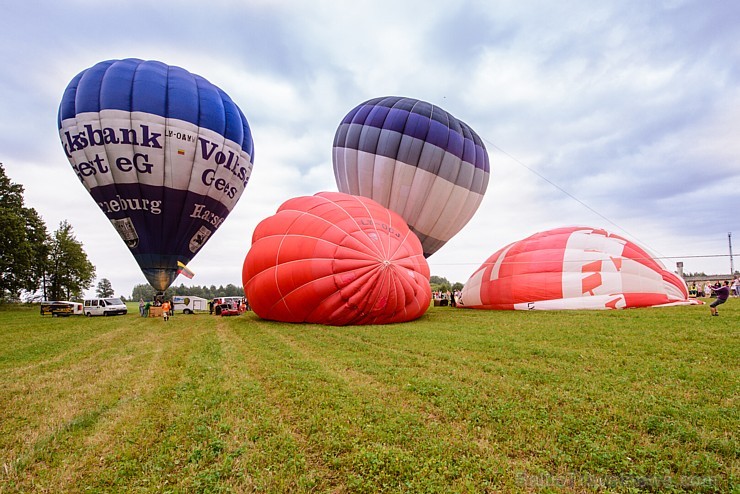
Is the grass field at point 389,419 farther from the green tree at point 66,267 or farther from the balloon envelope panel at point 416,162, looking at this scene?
the green tree at point 66,267

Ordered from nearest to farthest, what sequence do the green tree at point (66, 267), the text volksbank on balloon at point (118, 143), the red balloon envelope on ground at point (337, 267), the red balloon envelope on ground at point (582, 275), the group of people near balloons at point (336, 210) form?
the red balloon envelope on ground at point (337, 267)
the group of people near balloons at point (336, 210)
the red balloon envelope on ground at point (582, 275)
the text volksbank on balloon at point (118, 143)
the green tree at point (66, 267)

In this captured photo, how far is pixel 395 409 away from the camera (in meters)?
3.74

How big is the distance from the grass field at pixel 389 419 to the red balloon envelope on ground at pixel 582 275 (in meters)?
5.07

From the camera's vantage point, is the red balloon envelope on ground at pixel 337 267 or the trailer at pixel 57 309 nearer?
the red balloon envelope on ground at pixel 337 267

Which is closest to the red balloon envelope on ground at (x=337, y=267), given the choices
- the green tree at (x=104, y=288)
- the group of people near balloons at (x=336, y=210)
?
the group of people near balloons at (x=336, y=210)

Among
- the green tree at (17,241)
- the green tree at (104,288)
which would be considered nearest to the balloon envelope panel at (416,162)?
the green tree at (17,241)

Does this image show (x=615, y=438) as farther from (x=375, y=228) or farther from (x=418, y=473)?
(x=375, y=228)

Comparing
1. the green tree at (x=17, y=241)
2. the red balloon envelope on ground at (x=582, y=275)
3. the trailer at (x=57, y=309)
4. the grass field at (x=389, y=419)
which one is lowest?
the grass field at (x=389, y=419)

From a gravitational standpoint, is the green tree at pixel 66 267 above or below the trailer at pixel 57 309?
above

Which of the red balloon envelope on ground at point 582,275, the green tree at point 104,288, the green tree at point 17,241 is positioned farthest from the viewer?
the green tree at point 104,288

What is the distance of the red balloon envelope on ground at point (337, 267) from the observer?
1043 centimetres

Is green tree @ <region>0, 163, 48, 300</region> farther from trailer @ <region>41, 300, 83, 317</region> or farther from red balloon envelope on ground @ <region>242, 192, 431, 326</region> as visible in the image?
red balloon envelope on ground @ <region>242, 192, 431, 326</region>

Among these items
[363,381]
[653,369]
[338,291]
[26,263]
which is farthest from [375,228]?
[26,263]

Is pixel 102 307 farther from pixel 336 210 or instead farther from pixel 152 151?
pixel 336 210
